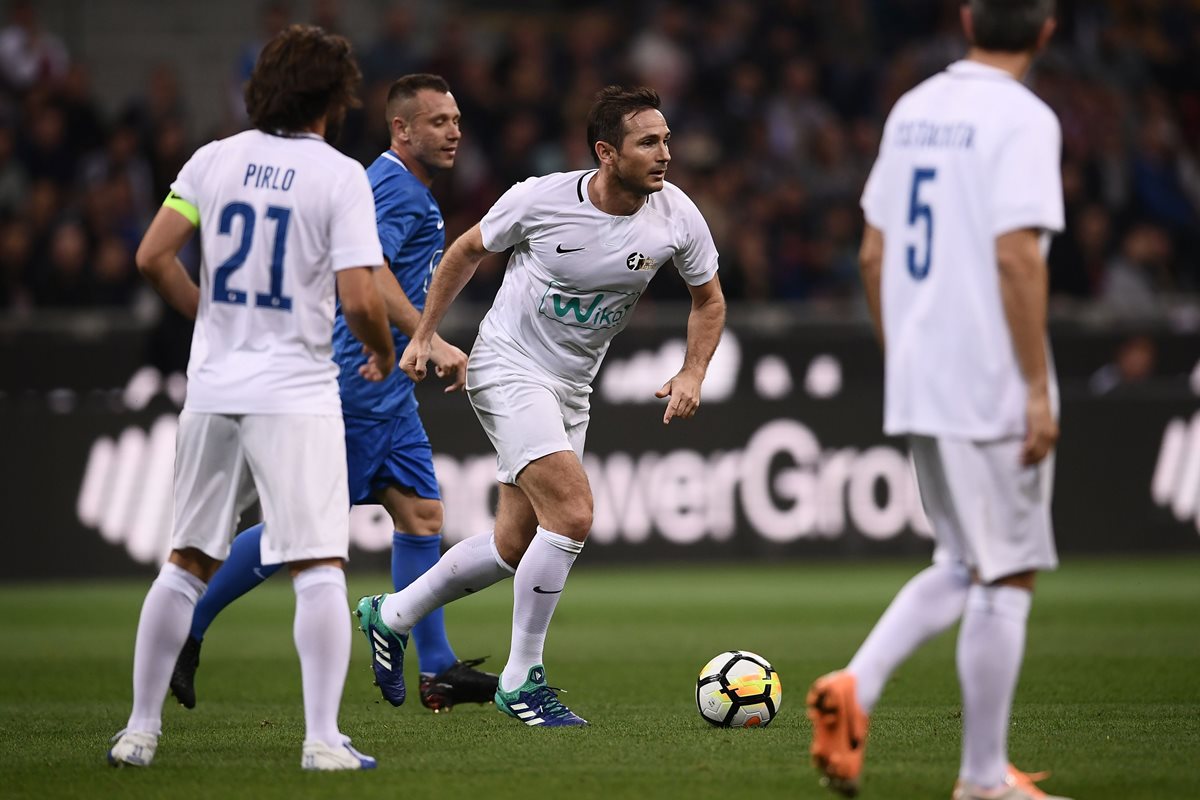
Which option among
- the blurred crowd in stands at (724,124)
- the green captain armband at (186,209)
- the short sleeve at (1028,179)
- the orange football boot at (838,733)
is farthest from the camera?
the blurred crowd in stands at (724,124)

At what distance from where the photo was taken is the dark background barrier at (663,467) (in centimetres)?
1389

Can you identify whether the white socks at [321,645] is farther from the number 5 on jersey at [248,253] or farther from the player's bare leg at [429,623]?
the player's bare leg at [429,623]

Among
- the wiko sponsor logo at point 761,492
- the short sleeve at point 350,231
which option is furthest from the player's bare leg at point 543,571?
the wiko sponsor logo at point 761,492

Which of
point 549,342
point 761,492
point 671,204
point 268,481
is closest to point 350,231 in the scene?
point 268,481

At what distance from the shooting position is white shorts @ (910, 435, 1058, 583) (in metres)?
4.75

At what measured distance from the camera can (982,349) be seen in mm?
4758

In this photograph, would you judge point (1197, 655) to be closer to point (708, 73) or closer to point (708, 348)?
point (708, 348)

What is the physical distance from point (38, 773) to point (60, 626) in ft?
19.8

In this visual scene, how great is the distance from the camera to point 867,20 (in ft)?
66.9

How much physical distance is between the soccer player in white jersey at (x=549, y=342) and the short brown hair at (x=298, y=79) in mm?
1530

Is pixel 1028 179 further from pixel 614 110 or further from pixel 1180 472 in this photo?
pixel 1180 472

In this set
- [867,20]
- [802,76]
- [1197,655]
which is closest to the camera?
[1197,655]

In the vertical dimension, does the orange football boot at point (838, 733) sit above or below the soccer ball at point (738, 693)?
above

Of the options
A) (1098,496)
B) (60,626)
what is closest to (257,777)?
(60,626)
